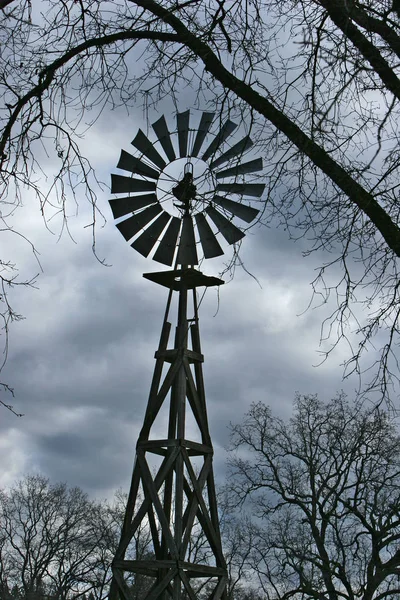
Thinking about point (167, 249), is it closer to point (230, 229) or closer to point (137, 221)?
point (137, 221)

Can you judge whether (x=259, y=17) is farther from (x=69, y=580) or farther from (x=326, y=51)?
(x=69, y=580)

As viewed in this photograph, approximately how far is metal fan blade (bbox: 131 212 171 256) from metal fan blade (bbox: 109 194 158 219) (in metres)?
0.29

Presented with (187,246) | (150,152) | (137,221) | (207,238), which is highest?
(150,152)

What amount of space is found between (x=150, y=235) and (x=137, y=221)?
281 millimetres

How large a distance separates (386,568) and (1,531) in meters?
20.4

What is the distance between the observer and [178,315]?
11.8 metres

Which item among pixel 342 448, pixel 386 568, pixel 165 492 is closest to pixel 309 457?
pixel 342 448

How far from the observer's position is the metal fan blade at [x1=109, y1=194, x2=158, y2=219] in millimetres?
11328

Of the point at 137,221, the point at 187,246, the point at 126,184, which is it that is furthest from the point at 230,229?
the point at 137,221

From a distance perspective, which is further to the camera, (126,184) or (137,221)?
(137,221)

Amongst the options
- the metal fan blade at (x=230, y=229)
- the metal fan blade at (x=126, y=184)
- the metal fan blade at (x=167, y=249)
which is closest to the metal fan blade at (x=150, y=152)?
the metal fan blade at (x=126, y=184)

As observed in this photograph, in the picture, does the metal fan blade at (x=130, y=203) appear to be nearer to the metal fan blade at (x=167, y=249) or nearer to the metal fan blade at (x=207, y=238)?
the metal fan blade at (x=167, y=249)

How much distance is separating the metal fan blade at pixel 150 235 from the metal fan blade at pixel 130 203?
0.95 feet

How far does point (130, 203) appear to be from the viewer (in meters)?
11.3
